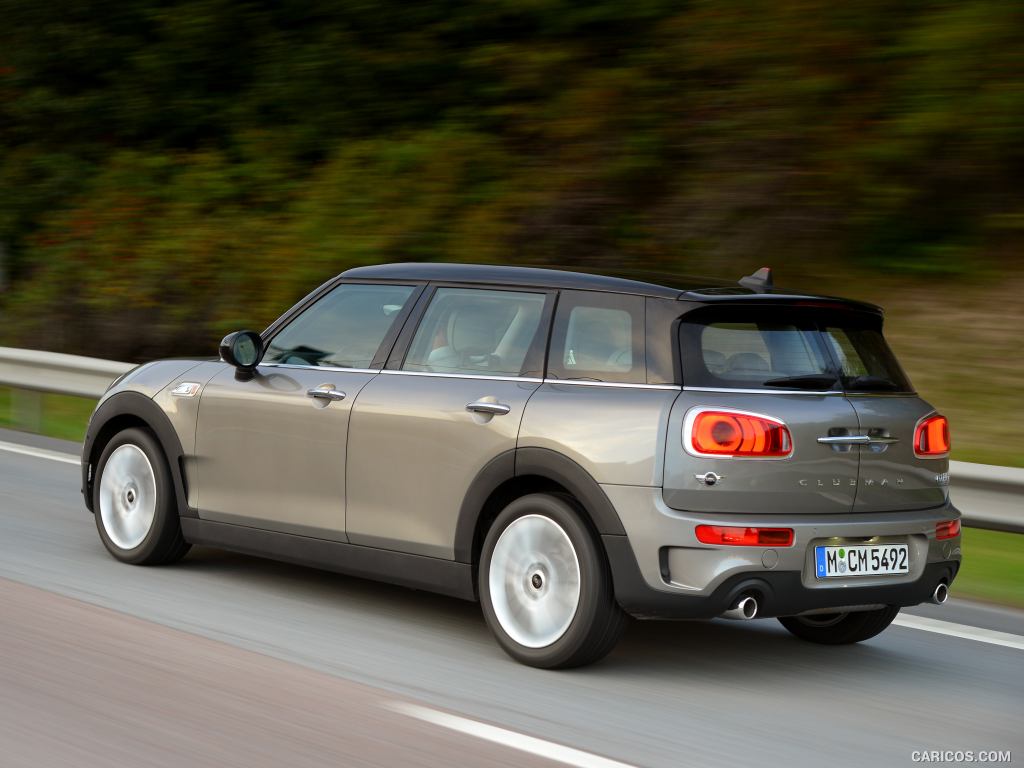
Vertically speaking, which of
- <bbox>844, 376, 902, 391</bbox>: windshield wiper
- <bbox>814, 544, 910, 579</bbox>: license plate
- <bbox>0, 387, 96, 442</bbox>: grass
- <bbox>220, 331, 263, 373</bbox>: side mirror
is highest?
<bbox>220, 331, 263, 373</bbox>: side mirror

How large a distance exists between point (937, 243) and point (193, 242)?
8.83 m

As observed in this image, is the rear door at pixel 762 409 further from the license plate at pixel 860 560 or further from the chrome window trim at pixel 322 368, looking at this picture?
the chrome window trim at pixel 322 368

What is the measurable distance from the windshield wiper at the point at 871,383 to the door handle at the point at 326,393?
2075 millimetres

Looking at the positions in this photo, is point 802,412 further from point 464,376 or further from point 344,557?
point 344,557

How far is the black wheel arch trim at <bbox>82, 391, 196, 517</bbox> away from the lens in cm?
659

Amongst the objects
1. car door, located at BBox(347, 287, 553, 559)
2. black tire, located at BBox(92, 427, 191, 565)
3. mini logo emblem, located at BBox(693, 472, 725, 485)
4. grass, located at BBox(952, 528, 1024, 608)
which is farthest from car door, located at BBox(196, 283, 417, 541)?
grass, located at BBox(952, 528, 1024, 608)

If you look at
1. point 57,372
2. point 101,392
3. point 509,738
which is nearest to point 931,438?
point 509,738

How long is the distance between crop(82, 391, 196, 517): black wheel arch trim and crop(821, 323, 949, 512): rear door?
3.05 metres

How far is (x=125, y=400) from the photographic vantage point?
6875 mm

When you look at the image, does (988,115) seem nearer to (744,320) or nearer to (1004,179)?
(1004,179)

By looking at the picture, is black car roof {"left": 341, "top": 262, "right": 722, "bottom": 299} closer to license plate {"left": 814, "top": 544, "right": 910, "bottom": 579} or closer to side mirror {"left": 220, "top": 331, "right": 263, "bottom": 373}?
side mirror {"left": 220, "top": 331, "right": 263, "bottom": 373}

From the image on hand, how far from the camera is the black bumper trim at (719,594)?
4871 millimetres

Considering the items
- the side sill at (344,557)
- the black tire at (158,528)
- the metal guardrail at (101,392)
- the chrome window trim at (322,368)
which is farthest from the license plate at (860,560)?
the black tire at (158,528)
